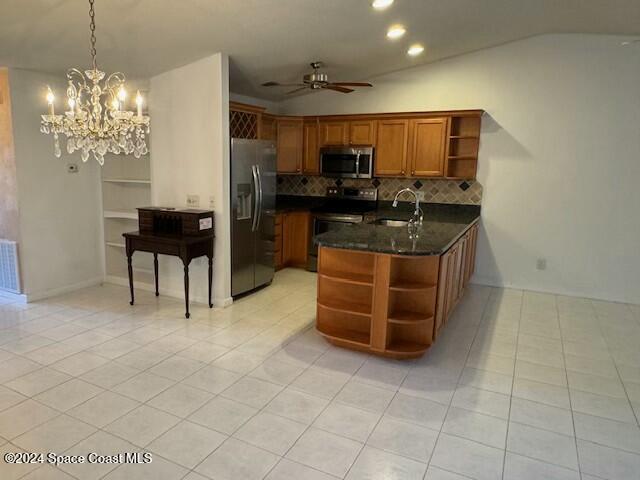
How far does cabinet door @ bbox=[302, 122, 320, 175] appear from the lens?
593 cm

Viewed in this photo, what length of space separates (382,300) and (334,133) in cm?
326

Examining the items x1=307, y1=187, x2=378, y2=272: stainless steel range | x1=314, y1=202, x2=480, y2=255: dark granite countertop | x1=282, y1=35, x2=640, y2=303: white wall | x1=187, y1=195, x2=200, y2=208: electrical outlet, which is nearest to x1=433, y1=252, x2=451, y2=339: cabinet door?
x1=314, y1=202, x2=480, y2=255: dark granite countertop

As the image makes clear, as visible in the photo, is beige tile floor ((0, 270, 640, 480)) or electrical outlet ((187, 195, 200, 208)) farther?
electrical outlet ((187, 195, 200, 208))

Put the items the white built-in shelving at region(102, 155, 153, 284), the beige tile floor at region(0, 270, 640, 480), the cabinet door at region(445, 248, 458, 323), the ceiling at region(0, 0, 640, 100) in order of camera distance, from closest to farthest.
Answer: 1. the beige tile floor at region(0, 270, 640, 480)
2. the ceiling at region(0, 0, 640, 100)
3. the cabinet door at region(445, 248, 458, 323)
4. the white built-in shelving at region(102, 155, 153, 284)

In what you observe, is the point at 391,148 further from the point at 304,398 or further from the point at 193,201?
the point at 304,398

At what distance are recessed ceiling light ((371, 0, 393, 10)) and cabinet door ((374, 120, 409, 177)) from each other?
6.97 ft

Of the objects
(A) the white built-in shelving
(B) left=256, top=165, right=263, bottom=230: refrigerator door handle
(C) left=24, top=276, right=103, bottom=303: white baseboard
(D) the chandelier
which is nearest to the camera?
(D) the chandelier

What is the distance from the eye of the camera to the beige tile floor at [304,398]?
7.09 feet

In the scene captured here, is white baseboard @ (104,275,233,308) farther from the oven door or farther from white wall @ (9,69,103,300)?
the oven door

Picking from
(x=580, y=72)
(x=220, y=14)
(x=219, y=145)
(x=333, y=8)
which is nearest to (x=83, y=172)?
(x=219, y=145)

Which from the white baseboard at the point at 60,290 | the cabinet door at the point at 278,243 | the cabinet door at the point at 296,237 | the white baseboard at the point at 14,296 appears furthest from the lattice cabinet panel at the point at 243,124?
the white baseboard at the point at 14,296

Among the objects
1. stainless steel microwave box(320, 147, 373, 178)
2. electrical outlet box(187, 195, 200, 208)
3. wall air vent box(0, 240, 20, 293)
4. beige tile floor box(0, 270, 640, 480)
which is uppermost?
stainless steel microwave box(320, 147, 373, 178)

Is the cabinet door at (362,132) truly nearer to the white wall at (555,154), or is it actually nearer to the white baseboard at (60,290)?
the white wall at (555,154)

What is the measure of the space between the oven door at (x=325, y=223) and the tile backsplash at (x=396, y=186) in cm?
73
